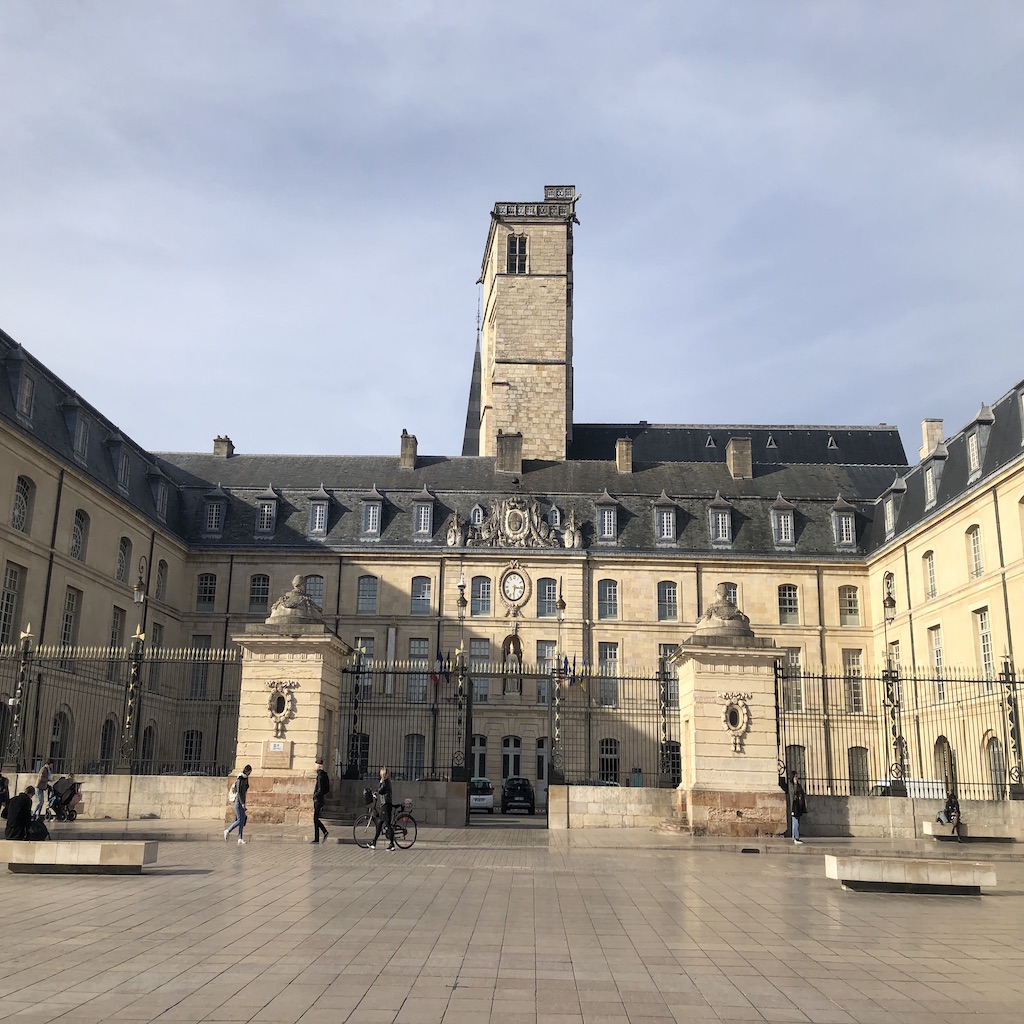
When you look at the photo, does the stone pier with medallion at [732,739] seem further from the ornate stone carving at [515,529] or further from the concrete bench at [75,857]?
the ornate stone carving at [515,529]

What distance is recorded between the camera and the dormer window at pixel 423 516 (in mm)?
42781

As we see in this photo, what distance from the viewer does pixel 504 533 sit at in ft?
139

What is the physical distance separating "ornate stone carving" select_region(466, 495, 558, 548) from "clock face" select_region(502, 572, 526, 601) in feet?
4.13

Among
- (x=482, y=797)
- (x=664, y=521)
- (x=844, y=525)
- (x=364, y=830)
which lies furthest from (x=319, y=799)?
(x=844, y=525)

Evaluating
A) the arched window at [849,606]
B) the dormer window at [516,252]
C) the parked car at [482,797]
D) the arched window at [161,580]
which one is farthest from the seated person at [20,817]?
the dormer window at [516,252]

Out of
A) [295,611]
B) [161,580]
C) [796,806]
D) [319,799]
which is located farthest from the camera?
[161,580]

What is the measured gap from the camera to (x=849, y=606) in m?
42.4

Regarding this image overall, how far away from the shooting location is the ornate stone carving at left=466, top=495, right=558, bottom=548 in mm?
42219

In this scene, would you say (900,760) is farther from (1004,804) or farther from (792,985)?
(792,985)

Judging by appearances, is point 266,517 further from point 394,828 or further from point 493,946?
point 493,946

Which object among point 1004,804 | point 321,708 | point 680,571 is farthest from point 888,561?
point 321,708

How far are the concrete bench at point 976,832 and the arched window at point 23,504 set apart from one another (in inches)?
977

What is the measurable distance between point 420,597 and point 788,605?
585 inches

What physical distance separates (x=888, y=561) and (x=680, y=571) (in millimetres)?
7951
